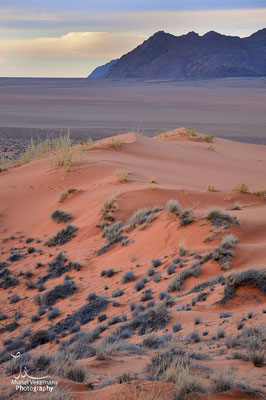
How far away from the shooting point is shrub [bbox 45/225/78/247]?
13.8 m

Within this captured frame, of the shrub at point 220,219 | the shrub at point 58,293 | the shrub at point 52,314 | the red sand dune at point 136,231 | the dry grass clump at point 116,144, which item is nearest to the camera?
the red sand dune at point 136,231

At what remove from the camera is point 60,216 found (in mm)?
15234

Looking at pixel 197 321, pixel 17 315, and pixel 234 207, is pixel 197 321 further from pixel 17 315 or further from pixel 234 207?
pixel 234 207

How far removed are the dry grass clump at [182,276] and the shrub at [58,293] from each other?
2230 mm

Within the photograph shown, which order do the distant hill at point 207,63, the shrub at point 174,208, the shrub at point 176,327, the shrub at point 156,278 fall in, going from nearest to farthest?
the shrub at point 176,327 < the shrub at point 156,278 < the shrub at point 174,208 < the distant hill at point 207,63

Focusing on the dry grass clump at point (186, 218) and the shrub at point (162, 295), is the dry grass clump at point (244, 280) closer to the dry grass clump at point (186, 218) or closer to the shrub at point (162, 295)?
the shrub at point (162, 295)

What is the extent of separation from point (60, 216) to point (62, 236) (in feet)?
4.57

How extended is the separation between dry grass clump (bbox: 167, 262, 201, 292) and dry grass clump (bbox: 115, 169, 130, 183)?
749 centimetres

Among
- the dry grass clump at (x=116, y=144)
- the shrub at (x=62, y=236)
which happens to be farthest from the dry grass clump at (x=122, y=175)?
the dry grass clump at (x=116, y=144)

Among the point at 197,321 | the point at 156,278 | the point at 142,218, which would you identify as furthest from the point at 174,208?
the point at 197,321

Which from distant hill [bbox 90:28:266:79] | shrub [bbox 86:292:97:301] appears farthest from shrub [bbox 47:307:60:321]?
distant hill [bbox 90:28:266:79]

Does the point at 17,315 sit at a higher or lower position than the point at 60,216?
lower


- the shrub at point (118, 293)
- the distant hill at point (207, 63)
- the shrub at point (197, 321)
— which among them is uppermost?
the distant hill at point (207, 63)

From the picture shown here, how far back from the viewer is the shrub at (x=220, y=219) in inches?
447
